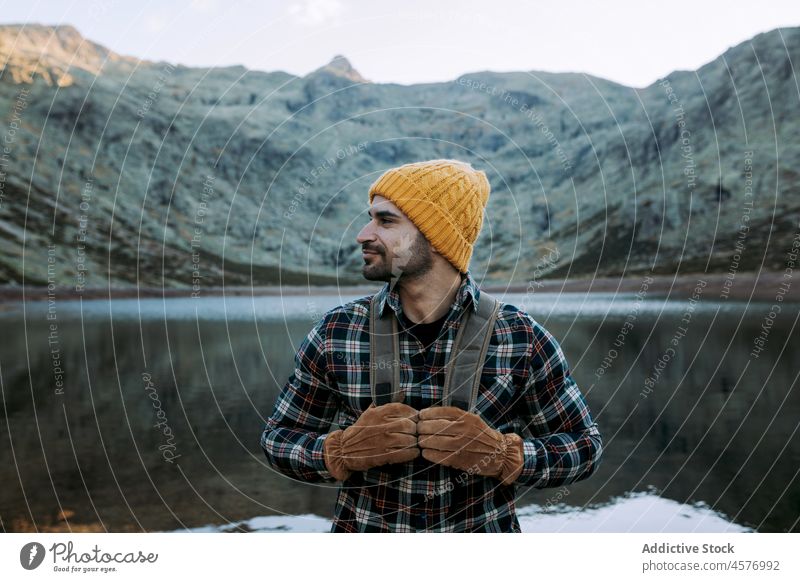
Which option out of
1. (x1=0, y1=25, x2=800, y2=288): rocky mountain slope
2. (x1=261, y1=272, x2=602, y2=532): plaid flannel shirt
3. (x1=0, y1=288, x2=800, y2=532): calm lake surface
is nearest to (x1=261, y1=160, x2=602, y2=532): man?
(x1=261, y1=272, x2=602, y2=532): plaid flannel shirt

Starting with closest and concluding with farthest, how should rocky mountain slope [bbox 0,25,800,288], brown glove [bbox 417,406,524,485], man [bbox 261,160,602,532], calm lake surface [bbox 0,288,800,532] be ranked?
1. brown glove [bbox 417,406,524,485]
2. man [bbox 261,160,602,532]
3. calm lake surface [bbox 0,288,800,532]
4. rocky mountain slope [bbox 0,25,800,288]

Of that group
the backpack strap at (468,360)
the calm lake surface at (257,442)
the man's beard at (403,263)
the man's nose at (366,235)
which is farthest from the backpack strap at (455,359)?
the calm lake surface at (257,442)

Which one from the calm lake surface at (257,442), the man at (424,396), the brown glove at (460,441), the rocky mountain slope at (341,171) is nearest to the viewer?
the brown glove at (460,441)

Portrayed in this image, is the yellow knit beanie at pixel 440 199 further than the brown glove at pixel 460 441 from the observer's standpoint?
Yes

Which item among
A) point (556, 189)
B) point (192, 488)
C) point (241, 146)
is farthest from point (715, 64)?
point (192, 488)

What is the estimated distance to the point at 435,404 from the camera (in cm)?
252

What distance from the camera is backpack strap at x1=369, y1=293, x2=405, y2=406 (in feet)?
8.27

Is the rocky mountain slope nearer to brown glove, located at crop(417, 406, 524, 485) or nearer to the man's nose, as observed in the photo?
the man's nose

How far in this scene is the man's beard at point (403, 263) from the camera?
101 inches

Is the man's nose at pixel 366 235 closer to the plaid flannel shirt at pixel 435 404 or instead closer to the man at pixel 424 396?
the man at pixel 424 396

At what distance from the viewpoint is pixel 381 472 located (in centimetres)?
255

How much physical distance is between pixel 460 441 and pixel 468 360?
288mm

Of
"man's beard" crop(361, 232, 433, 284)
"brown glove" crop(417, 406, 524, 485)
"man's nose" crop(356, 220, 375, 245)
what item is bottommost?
"brown glove" crop(417, 406, 524, 485)
